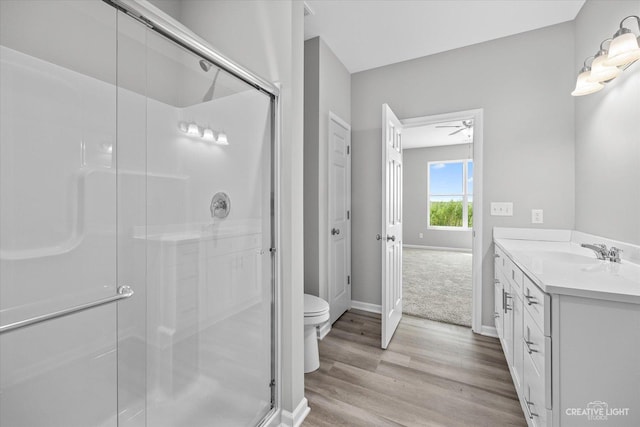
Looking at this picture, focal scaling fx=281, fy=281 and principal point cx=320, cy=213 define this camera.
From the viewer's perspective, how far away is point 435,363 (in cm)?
211

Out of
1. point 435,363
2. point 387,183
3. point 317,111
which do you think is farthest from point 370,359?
point 317,111

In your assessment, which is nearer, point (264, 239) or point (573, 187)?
point (264, 239)

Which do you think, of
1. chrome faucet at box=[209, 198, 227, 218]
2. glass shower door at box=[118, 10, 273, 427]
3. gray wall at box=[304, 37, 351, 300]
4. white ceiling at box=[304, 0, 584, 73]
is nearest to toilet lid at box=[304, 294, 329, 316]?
gray wall at box=[304, 37, 351, 300]

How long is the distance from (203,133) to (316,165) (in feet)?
4.61

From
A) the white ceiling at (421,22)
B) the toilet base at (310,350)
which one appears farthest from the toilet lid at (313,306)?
the white ceiling at (421,22)

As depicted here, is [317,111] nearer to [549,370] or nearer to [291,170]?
[291,170]

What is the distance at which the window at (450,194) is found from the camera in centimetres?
687

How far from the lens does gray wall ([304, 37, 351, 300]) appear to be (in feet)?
8.39

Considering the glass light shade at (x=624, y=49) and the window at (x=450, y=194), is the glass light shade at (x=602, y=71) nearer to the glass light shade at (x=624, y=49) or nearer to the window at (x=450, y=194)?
the glass light shade at (x=624, y=49)

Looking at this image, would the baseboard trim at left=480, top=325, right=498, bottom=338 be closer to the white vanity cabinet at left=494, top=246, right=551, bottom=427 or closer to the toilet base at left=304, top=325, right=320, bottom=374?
the white vanity cabinet at left=494, top=246, right=551, bottom=427

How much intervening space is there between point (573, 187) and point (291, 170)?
7.81ft

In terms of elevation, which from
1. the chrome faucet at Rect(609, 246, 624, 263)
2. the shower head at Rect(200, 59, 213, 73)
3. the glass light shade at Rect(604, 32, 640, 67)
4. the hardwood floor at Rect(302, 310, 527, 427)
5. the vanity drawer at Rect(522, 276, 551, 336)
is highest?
the glass light shade at Rect(604, 32, 640, 67)

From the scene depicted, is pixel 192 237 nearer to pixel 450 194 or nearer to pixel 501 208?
pixel 501 208

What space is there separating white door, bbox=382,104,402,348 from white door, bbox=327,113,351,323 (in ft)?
1.84
